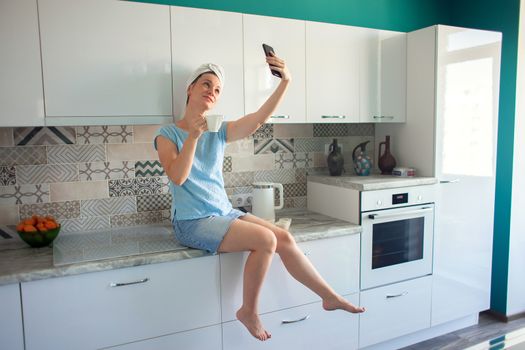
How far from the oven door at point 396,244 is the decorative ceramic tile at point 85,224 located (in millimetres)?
1474

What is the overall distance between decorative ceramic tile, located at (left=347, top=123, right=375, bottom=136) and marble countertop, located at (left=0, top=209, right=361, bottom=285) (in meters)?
0.94

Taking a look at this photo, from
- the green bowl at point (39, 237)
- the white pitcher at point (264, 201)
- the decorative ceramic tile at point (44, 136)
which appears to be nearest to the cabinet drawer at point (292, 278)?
the white pitcher at point (264, 201)

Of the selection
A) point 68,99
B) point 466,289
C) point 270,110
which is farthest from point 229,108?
point 466,289

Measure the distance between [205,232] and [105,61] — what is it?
939 millimetres

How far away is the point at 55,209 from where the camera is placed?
239 cm

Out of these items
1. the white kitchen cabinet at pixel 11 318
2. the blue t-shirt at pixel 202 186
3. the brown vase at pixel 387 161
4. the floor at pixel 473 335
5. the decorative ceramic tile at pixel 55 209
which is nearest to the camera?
the white kitchen cabinet at pixel 11 318

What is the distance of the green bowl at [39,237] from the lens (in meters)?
2.11

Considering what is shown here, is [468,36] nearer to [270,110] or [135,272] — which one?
[270,110]

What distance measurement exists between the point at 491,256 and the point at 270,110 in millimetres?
1998

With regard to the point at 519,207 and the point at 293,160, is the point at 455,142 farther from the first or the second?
the point at 293,160

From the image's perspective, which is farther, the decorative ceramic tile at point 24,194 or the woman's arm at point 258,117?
the decorative ceramic tile at point 24,194

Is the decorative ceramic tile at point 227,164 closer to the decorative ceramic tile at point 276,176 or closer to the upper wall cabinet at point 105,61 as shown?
the decorative ceramic tile at point 276,176

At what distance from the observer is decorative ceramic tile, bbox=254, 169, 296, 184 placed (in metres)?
2.91

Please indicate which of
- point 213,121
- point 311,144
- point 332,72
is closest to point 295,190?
point 311,144
